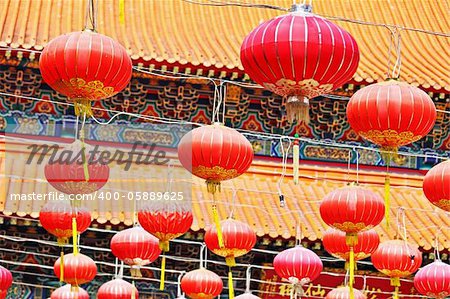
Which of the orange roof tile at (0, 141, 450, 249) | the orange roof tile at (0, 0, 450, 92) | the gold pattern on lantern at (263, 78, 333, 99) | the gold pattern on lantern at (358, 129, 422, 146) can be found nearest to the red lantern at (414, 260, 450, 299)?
the orange roof tile at (0, 141, 450, 249)

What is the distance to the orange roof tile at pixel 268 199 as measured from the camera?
12.5 meters

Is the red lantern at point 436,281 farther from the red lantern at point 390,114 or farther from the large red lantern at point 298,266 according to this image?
the red lantern at point 390,114

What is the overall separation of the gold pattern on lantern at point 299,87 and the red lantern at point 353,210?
276 cm

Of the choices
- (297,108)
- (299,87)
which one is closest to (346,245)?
(297,108)

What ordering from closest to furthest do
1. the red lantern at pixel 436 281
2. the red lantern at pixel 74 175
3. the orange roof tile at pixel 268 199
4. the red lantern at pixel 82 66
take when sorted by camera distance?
1. the red lantern at pixel 82 66
2. the red lantern at pixel 74 175
3. the red lantern at pixel 436 281
4. the orange roof tile at pixel 268 199

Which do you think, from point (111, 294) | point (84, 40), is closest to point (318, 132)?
point (111, 294)

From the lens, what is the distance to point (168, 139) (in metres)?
14.3

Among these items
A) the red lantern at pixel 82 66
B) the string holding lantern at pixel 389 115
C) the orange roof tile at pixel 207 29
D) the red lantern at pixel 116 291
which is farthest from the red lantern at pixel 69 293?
the string holding lantern at pixel 389 115

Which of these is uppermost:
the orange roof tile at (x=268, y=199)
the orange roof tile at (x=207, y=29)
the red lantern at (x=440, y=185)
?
the orange roof tile at (x=207, y=29)

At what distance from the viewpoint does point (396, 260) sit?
38.4 feet

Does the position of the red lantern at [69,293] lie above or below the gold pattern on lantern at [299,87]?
below

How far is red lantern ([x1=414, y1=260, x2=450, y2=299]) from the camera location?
11.9m

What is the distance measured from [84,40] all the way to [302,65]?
5.76 ft

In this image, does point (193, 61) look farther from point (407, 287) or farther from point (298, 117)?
point (298, 117)
